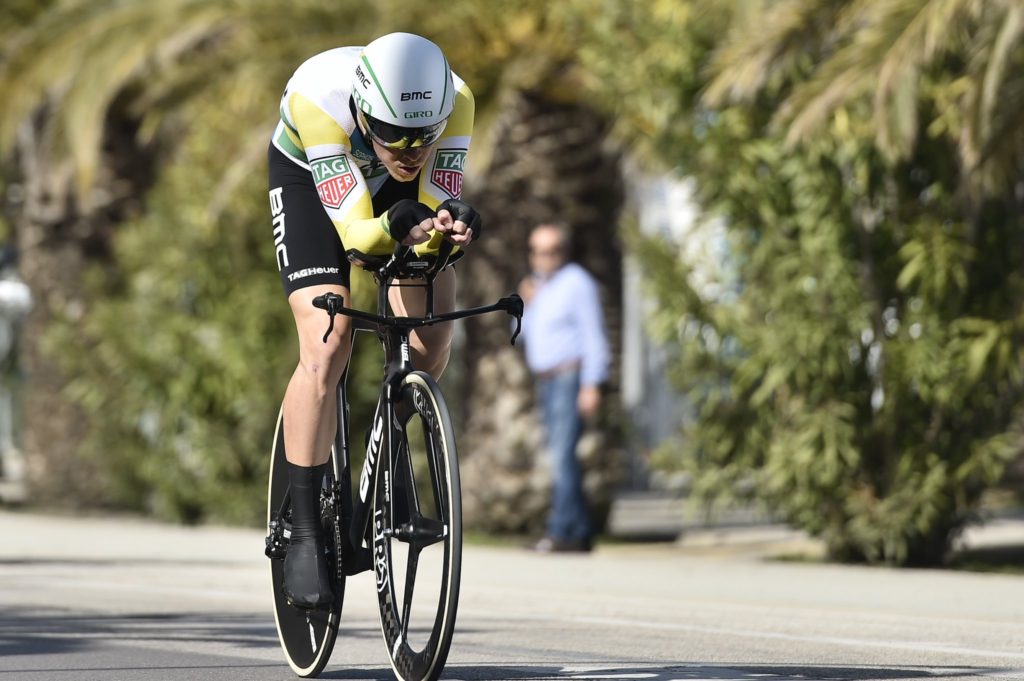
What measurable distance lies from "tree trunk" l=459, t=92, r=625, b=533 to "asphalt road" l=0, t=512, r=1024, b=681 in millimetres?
988

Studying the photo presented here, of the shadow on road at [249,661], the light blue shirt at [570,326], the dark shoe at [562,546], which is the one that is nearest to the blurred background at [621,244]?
the light blue shirt at [570,326]

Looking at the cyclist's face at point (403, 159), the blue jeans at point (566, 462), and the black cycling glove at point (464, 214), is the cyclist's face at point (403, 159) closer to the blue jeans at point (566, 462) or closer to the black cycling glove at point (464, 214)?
the black cycling glove at point (464, 214)

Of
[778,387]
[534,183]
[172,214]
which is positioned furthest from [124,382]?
[778,387]

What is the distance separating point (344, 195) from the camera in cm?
527

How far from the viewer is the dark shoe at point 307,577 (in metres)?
5.45

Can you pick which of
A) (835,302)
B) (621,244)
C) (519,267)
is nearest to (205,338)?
→ (519,267)

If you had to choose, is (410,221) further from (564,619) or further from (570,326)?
(570,326)

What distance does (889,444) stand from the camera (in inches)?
384

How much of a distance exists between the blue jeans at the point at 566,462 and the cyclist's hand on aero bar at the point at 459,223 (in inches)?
243

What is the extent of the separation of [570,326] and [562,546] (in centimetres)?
127

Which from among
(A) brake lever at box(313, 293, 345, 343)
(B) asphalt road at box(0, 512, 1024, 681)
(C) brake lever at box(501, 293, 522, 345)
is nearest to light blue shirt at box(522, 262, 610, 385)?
(B) asphalt road at box(0, 512, 1024, 681)

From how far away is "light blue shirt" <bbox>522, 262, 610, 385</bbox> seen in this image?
36.1 feet

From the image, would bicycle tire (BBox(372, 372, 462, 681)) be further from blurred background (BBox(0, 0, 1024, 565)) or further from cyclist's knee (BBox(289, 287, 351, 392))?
blurred background (BBox(0, 0, 1024, 565))

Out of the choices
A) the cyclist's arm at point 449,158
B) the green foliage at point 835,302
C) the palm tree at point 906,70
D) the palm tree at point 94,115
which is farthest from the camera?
the palm tree at point 94,115
